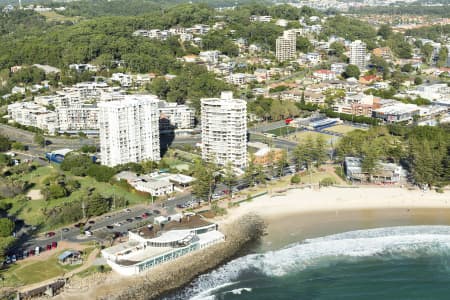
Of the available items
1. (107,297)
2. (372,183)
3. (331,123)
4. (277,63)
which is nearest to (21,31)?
(277,63)

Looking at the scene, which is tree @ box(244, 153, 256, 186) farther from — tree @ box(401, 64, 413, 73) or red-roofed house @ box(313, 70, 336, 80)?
A: tree @ box(401, 64, 413, 73)

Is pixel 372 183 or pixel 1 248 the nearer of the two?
pixel 1 248

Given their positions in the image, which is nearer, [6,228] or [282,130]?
[6,228]

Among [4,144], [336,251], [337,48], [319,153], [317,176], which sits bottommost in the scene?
[336,251]

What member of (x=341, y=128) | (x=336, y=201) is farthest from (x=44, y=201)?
(x=341, y=128)

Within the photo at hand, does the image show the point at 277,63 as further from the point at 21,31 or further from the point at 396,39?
the point at 21,31

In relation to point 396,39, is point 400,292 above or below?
below

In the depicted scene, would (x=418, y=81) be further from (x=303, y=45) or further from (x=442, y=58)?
(x=303, y=45)
